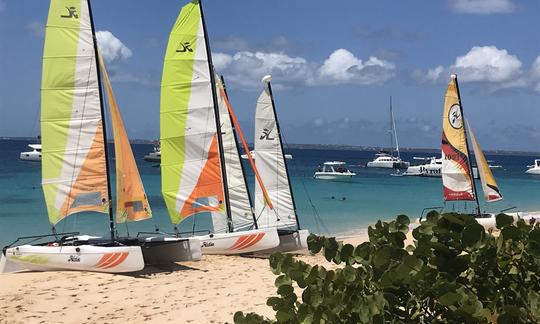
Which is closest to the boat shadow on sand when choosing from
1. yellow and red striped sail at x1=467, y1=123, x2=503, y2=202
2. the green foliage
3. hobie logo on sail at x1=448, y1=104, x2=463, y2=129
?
the green foliage

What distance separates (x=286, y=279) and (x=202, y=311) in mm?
9344

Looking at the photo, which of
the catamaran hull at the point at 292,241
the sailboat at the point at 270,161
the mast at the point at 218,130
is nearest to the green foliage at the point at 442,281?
the mast at the point at 218,130

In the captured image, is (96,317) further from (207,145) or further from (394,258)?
(394,258)

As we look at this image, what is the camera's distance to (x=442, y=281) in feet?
7.63

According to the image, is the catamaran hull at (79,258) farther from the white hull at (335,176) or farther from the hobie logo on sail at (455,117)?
the white hull at (335,176)

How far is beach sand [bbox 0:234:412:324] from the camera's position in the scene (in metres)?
11.4

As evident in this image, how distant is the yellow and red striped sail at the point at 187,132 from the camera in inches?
697

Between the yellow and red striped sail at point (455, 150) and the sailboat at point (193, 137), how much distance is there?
11.1m

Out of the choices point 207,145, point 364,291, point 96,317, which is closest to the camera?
point 364,291

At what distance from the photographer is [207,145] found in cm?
1783

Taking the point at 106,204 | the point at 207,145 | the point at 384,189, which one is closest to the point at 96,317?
the point at 106,204

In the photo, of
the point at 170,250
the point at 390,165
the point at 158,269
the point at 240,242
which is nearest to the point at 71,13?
the point at 170,250

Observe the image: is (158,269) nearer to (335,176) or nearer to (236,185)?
(236,185)

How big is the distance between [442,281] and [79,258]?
13.7 meters
